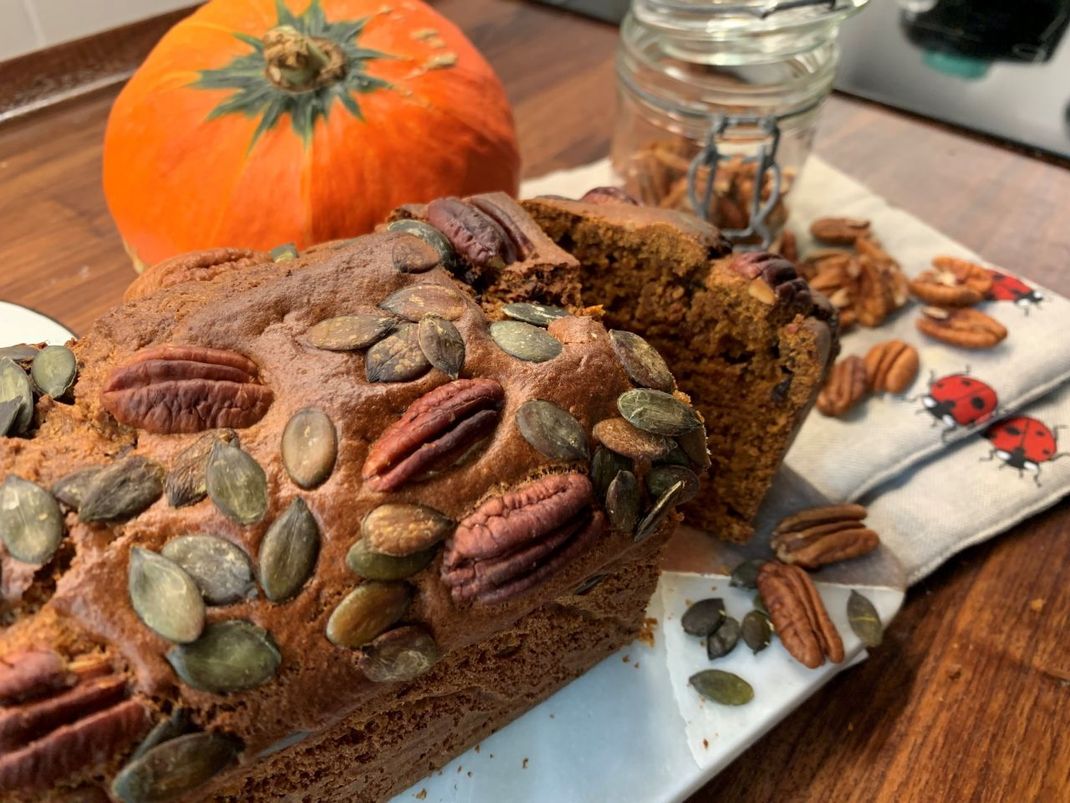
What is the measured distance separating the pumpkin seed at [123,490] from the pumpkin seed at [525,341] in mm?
393

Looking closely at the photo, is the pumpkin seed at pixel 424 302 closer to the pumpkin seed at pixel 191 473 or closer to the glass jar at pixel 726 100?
the pumpkin seed at pixel 191 473

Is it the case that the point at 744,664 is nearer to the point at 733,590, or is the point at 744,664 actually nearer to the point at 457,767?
the point at 733,590

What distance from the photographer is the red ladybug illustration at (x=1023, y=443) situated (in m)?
1.63

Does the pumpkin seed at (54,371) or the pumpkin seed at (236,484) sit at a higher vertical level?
the pumpkin seed at (54,371)

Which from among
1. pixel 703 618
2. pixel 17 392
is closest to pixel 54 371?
pixel 17 392

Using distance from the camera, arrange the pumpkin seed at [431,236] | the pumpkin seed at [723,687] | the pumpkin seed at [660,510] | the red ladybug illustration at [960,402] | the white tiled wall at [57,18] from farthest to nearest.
Answer: 1. the white tiled wall at [57,18]
2. the red ladybug illustration at [960,402]
3. the pumpkin seed at [723,687]
4. the pumpkin seed at [431,236]
5. the pumpkin seed at [660,510]

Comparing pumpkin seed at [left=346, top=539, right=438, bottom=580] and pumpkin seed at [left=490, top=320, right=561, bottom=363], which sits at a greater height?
pumpkin seed at [left=490, top=320, right=561, bottom=363]

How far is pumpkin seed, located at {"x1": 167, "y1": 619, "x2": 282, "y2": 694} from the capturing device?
81 cm

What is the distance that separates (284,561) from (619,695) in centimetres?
63

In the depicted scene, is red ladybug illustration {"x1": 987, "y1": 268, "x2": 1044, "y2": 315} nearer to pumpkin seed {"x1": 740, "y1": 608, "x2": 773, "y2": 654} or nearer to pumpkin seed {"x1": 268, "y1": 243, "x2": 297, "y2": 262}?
pumpkin seed {"x1": 740, "y1": 608, "x2": 773, "y2": 654}

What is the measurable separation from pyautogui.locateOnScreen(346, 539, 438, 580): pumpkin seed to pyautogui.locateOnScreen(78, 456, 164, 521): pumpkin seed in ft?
0.68

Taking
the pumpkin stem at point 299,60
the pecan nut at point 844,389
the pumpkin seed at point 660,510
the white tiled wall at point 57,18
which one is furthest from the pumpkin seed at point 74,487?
the white tiled wall at point 57,18

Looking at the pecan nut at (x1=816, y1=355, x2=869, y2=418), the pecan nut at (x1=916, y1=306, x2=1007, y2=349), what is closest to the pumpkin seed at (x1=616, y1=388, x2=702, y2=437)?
the pecan nut at (x1=816, y1=355, x2=869, y2=418)

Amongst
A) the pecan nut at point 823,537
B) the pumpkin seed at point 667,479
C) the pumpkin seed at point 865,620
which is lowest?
the pumpkin seed at point 865,620
